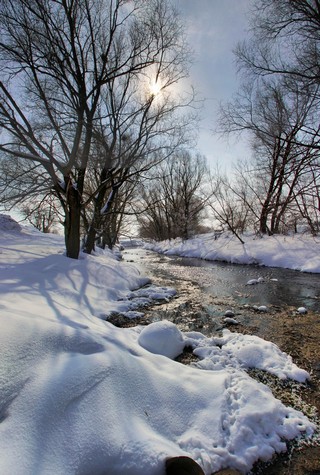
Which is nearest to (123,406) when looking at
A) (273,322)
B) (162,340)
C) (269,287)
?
(162,340)

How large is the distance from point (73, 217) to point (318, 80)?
8.05 metres

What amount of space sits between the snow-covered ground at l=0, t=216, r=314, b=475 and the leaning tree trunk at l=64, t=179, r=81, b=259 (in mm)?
5816

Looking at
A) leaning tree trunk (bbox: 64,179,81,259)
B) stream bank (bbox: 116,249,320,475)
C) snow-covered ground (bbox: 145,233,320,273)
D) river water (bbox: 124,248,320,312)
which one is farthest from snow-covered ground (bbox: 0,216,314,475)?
snow-covered ground (bbox: 145,233,320,273)

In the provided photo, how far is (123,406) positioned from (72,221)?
24.6 ft

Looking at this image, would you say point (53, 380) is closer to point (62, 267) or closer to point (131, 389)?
point (131, 389)

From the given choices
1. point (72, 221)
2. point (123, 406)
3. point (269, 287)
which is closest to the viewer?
point (123, 406)

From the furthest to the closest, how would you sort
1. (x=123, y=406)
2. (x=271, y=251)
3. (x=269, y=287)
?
(x=271, y=251)
(x=269, y=287)
(x=123, y=406)

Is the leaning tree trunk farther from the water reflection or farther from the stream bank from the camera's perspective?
the water reflection

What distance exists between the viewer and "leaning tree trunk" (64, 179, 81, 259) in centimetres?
854

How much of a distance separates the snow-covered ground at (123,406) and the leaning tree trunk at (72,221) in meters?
5.82

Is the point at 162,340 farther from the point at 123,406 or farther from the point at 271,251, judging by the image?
the point at 271,251

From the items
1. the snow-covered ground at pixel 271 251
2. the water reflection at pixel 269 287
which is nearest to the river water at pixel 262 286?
the water reflection at pixel 269 287

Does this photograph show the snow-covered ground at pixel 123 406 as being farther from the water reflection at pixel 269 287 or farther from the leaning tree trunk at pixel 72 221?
the leaning tree trunk at pixel 72 221

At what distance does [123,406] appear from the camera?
2.17 meters
